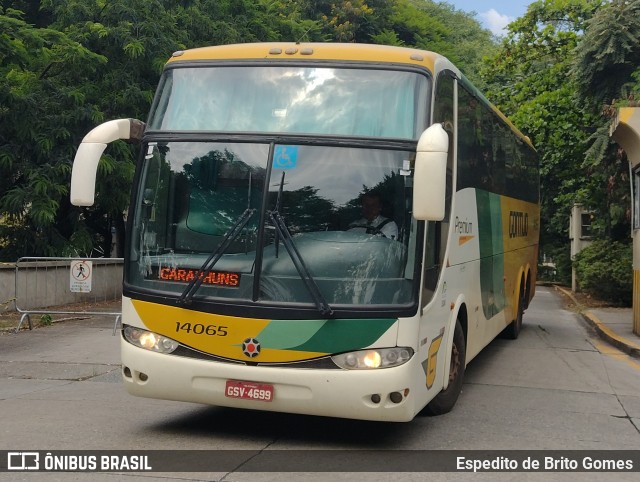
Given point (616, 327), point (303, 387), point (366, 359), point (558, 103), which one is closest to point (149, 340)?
point (303, 387)

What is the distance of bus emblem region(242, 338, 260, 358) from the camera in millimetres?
6691

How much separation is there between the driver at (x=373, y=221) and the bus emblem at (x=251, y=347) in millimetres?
1181

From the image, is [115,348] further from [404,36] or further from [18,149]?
[404,36]

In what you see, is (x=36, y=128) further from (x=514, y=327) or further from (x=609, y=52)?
(x=609, y=52)

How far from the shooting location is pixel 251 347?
670 cm

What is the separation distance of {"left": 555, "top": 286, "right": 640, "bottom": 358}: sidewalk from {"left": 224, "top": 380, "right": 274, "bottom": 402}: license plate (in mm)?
8953

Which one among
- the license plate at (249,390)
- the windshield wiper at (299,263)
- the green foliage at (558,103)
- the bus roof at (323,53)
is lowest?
the license plate at (249,390)

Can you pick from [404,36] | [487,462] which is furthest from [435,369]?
[404,36]

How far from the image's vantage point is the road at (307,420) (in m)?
7.03

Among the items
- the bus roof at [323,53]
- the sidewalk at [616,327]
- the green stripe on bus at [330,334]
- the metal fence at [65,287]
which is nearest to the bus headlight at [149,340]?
the green stripe on bus at [330,334]

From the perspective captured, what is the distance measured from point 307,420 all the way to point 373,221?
2.41m

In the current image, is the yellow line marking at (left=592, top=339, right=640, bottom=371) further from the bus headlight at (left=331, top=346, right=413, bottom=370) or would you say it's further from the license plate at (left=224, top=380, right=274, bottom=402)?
the license plate at (left=224, top=380, right=274, bottom=402)

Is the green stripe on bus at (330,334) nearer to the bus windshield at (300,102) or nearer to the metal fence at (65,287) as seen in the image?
the bus windshield at (300,102)

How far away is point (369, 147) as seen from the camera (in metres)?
6.90
